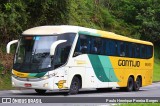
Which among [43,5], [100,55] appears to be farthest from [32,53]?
[43,5]

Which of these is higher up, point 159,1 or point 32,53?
point 159,1

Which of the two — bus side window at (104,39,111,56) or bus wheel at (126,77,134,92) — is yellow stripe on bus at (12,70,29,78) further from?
bus wheel at (126,77,134,92)

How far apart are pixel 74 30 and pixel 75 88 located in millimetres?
2954

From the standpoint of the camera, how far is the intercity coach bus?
2253 centimetres

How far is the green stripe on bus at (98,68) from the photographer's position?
2547 centimetres

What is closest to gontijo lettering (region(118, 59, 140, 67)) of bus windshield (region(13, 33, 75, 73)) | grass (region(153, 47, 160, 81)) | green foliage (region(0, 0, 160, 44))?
bus windshield (region(13, 33, 75, 73))

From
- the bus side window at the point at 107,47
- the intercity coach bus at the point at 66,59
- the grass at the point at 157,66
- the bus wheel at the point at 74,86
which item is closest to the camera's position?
the intercity coach bus at the point at 66,59

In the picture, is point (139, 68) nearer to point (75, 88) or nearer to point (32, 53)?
point (75, 88)

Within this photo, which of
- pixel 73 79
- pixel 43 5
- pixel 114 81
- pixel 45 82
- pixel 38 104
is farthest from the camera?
pixel 43 5

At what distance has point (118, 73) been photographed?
28.6 m

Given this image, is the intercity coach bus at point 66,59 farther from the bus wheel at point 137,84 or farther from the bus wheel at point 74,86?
the bus wheel at point 137,84

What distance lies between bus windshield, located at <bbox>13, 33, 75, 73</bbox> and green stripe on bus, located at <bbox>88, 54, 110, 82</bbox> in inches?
95.4

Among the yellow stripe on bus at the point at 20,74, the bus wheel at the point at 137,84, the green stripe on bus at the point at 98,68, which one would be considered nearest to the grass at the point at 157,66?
the bus wheel at the point at 137,84

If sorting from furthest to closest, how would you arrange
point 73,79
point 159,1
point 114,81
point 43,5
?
point 159,1 → point 43,5 → point 114,81 → point 73,79
